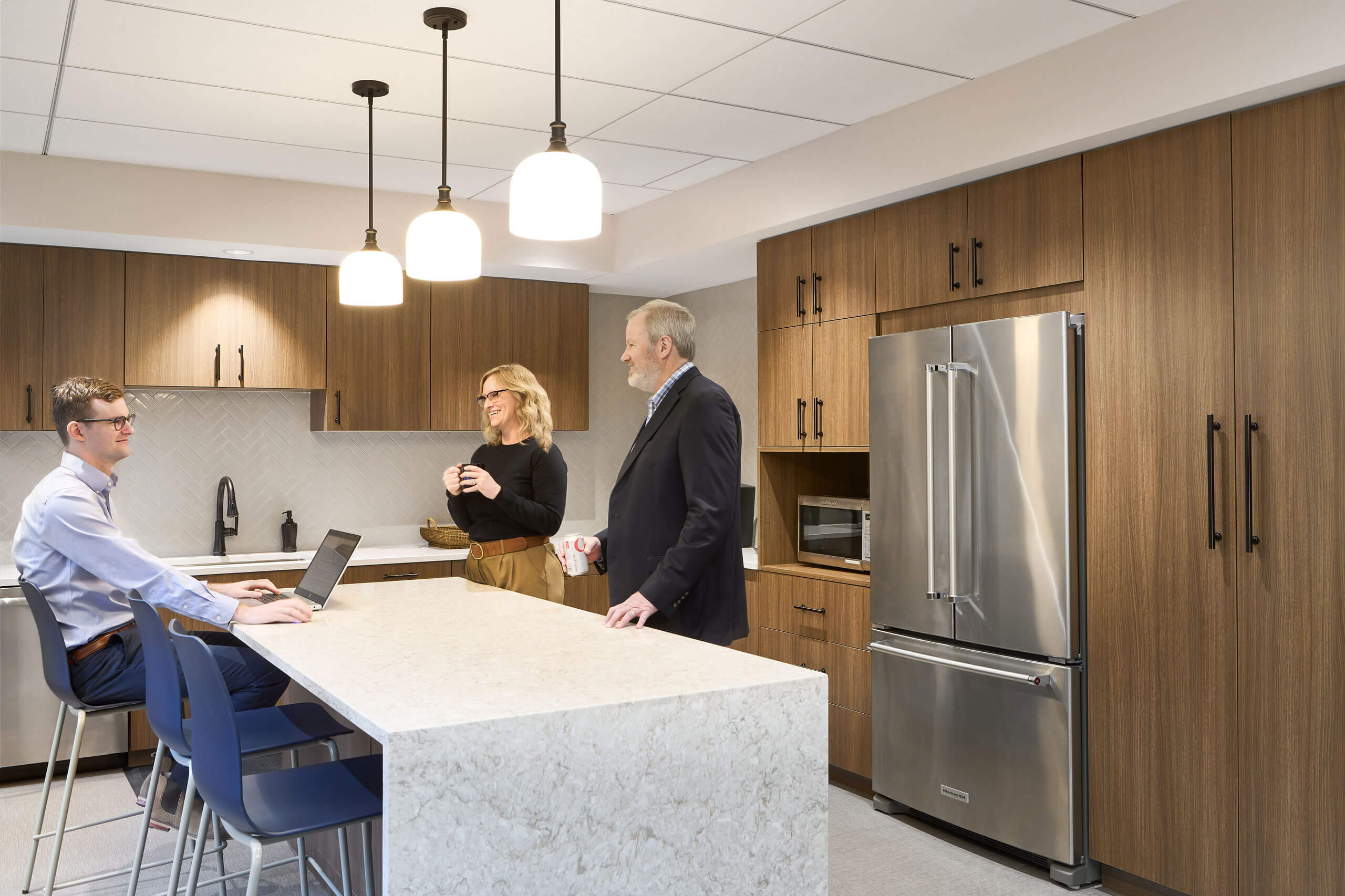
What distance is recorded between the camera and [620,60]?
3.09 metres

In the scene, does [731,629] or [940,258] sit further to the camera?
[940,258]

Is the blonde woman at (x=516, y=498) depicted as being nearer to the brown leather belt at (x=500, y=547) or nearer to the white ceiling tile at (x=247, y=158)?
the brown leather belt at (x=500, y=547)

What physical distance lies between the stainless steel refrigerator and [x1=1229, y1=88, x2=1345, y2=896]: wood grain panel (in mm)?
484

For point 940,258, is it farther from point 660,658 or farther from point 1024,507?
point 660,658

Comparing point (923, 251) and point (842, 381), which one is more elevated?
point (923, 251)

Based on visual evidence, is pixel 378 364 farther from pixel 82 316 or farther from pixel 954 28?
pixel 954 28

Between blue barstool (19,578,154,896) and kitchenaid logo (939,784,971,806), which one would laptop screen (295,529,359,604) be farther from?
kitchenaid logo (939,784,971,806)

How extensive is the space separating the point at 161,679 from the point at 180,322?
2848 mm

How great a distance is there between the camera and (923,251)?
11.9 feet

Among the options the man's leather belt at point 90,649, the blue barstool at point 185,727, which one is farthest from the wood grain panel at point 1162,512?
the man's leather belt at point 90,649

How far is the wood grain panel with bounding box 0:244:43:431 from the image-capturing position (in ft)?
13.9

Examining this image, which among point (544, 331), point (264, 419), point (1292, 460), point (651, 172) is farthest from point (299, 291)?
point (1292, 460)

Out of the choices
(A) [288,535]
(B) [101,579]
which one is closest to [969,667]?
(B) [101,579]

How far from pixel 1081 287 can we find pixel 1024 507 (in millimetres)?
692
